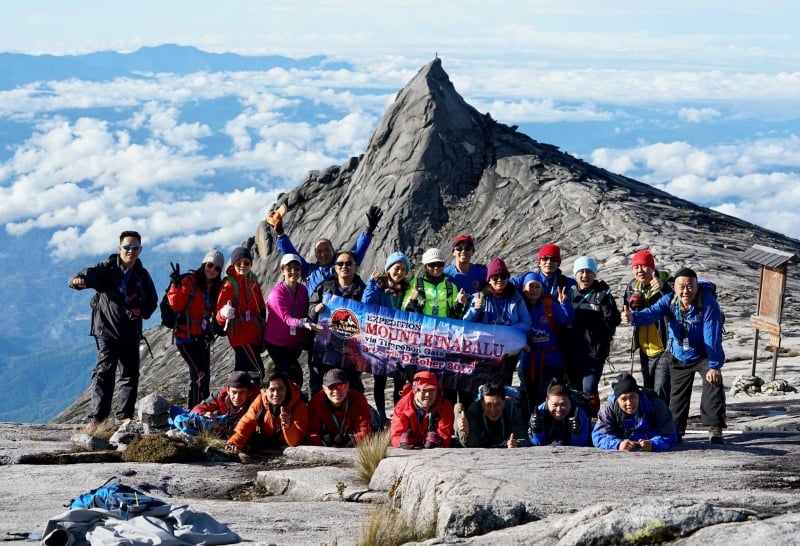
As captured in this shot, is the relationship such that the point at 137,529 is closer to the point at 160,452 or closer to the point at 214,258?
the point at 160,452

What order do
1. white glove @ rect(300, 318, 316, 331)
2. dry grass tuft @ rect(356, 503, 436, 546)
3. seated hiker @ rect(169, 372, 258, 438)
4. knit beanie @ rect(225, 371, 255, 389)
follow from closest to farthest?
dry grass tuft @ rect(356, 503, 436, 546), knit beanie @ rect(225, 371, 255, 389), seated hiker @ rect(169, 372, 258, 438), white glove @ rect(300, 318, 316, 331)

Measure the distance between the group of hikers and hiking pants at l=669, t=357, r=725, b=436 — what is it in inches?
0.8

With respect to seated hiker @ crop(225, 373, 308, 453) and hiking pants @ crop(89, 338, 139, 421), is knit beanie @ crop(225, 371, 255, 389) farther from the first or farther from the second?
hiking pants @ crop(89, 338, 139, 421)

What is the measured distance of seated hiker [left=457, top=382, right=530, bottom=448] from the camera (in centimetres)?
1369

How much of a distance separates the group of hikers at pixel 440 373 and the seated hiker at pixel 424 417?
2cm

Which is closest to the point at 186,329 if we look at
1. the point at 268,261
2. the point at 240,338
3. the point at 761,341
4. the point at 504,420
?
the point at 240,338

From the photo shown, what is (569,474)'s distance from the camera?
1166cm

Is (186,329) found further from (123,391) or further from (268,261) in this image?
(268,261)

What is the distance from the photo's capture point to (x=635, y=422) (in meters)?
13.2

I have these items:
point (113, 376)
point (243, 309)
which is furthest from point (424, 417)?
point (113, 376)

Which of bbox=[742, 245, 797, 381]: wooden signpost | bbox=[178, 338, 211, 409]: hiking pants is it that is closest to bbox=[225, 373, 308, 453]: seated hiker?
bbox=[178, 338, 211, 409]: hiking pants

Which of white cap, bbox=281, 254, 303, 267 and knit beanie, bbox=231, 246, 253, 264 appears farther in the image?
knit beanie, bbox=231, 246, 253, 264

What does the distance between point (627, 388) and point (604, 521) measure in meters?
4.43

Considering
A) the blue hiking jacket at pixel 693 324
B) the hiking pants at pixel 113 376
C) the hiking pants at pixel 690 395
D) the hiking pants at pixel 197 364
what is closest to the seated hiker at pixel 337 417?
the hiking pants at pixel 197 364
